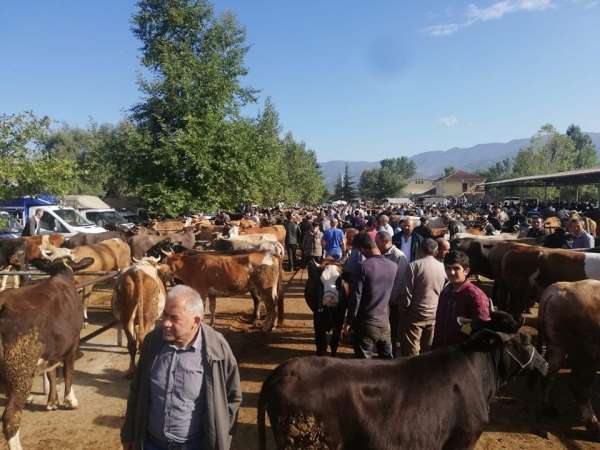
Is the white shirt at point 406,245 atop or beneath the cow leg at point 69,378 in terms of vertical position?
atop

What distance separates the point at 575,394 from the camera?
5.11 metres

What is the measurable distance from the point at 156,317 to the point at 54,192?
7605 mm

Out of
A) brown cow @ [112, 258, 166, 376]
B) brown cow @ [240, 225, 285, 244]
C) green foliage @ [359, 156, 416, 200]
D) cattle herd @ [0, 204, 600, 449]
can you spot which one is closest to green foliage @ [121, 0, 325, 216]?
brown cow @ [240, 225, 285, 244]

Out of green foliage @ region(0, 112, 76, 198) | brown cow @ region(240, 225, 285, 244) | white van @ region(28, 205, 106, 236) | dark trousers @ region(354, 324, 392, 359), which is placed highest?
green foliage @ region(0, 112, 76, 198)

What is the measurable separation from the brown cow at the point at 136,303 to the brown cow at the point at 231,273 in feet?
6.74

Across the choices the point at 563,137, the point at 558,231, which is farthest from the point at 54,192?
the point at 563,137

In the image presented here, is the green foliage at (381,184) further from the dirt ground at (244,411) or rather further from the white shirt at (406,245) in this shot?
the dirt ground at (244,411)

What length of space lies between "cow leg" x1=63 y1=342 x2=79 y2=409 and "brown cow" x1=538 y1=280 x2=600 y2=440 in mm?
5861

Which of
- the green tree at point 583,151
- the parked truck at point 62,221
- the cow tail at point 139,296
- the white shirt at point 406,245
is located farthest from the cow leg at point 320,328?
the green tree at point 583,151

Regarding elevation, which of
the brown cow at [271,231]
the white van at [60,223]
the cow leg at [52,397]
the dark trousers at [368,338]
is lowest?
the cow leg at [52,397]

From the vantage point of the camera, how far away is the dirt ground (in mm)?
4746

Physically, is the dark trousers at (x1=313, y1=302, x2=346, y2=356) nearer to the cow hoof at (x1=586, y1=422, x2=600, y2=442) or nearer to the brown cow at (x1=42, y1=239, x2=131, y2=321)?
the cow hoof at (x1=586, y1=422, x2=600, y2=442)

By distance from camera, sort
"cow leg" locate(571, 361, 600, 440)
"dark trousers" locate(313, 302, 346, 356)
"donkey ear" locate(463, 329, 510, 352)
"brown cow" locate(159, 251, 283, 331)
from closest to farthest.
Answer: "donkey ear" locate(463, 329, 510, 352) < "cow leg" locate(571, 361, 600, 440) < "dark trousers" locate(313, 302, 346, 356) < "brown cow" locate(159, 251, 283, 331)

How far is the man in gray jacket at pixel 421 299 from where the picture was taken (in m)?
5.10
